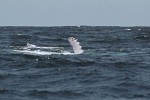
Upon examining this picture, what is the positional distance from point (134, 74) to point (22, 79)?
18.4 ft

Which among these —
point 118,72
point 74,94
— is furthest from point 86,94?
point 118,72

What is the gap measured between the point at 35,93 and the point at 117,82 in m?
4.22

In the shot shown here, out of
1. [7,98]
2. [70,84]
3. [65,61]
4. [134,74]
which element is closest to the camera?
[7,98]

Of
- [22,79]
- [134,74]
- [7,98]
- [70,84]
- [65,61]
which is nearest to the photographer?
[7,98]

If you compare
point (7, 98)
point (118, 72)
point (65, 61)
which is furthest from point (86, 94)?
point (65, 61)

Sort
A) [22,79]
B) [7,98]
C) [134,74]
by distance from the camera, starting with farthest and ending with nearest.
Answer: [134,74]
[22,79]
[7,98]

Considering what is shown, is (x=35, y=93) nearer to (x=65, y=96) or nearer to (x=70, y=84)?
(x=65, y=96)

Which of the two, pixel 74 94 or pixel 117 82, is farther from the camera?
pixel 117 82

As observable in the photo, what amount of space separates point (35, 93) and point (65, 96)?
1246 mm

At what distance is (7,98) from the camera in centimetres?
1769

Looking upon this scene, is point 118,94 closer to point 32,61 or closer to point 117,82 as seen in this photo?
point 117,82

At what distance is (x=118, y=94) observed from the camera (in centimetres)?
1836

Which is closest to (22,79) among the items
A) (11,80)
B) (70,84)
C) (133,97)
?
(11,80)

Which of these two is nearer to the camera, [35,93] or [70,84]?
[35,93]
